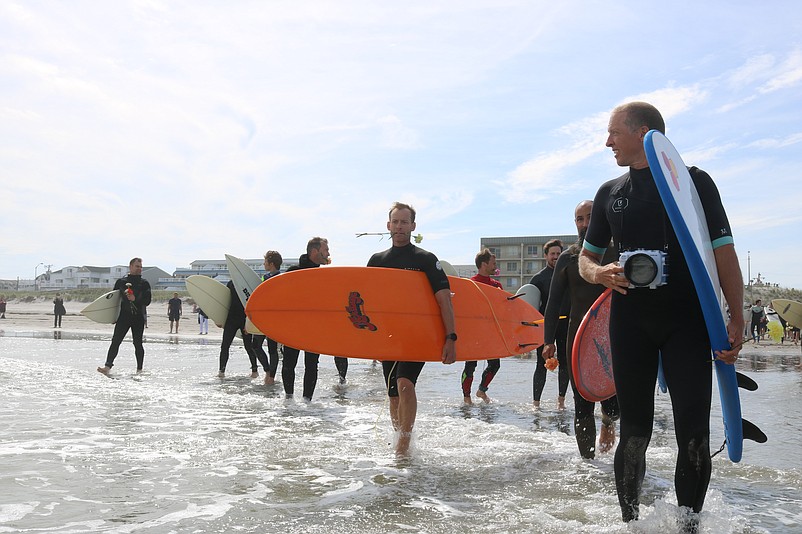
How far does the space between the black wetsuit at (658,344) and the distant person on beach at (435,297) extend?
1869 mm

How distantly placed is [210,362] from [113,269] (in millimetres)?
148133

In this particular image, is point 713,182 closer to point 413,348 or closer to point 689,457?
point 689,457

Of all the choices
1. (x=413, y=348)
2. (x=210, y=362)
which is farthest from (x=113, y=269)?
(x=413, y=348)

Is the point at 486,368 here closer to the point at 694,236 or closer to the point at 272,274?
the point at 272,274

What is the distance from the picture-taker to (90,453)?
15.9 ft

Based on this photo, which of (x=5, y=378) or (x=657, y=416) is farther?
(x=5, y=378)

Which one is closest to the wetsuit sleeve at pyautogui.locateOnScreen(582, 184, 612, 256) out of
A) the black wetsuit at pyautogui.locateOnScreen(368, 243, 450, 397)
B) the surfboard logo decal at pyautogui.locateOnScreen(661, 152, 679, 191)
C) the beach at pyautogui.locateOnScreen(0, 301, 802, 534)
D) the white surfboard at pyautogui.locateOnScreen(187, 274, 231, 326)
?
the surfboard logo decal at pyautogui.locateOnScreen(661, 152, 679, 191)

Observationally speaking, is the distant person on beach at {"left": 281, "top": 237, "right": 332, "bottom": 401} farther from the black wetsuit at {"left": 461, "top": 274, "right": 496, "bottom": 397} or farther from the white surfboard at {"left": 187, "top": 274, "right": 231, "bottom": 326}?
the white surfboard at {"left": 187, "top": 274, "right": 231, "bottom": 326}

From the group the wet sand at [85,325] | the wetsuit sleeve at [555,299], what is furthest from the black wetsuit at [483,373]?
the wet sand at [85,325]

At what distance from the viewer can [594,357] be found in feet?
14.3

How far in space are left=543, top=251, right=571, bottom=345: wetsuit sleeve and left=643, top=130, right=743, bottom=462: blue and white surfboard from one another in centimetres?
184

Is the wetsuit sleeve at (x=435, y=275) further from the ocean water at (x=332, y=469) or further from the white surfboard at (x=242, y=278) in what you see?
the white surfboard at (x=242, y=278)

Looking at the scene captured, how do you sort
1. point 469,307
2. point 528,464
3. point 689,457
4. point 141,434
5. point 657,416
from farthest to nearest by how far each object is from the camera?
1. point 657,416
2. point 469,307
3. point 141,434
4. point 528,464
5. point 689,457

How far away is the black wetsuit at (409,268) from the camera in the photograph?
16.1ft
